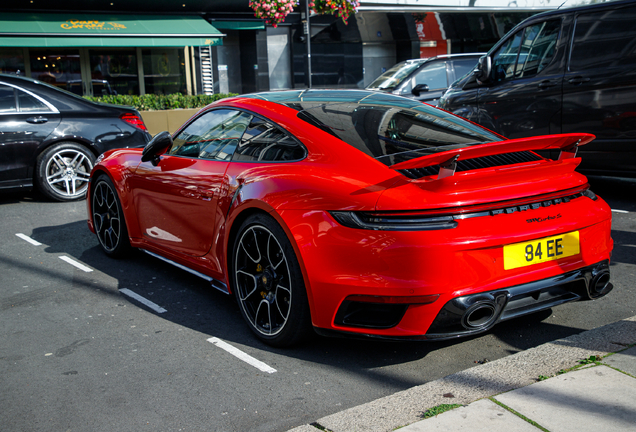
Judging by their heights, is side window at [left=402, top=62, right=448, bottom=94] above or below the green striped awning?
below

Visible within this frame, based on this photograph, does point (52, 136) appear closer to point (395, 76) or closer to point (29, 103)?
point (29, 103)

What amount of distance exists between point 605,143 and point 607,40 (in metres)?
1.04

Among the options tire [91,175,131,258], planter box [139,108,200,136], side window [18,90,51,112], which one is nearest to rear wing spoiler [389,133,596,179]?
tire [91,175,131,258]

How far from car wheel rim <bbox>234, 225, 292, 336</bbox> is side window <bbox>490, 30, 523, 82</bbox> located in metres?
4.88

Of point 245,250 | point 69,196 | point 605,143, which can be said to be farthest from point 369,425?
point 69,196

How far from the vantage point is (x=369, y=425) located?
2.49 metres

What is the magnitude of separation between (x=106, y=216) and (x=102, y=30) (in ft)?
47.3

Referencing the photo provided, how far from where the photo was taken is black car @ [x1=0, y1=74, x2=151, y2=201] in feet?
25.4

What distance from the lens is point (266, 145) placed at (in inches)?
143

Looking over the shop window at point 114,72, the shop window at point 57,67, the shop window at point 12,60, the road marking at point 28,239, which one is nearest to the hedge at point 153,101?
the shop window at point 57,67

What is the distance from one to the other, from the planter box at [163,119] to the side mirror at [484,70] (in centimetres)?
967

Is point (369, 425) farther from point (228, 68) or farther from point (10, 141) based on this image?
point (228, 68)

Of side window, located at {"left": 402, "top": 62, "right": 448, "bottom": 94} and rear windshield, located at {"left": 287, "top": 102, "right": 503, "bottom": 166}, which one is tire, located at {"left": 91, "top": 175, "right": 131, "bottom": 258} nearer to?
rear windshield, located at {"left": 287, "top": 102, "right": 503, "bottom": 166}

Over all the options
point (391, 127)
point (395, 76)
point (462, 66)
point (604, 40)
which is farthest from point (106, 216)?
point (462, 66)
